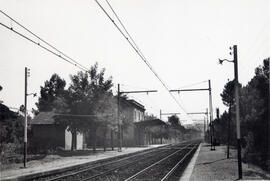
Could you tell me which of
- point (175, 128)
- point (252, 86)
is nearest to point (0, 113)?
point (252, 86)

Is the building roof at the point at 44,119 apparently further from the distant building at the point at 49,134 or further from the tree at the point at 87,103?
the tree at the point at 87,103

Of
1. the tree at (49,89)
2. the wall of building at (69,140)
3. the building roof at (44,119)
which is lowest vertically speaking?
the wall of building at (69,140)

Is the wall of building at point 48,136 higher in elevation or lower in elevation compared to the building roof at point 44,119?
lower

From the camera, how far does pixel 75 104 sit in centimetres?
4088

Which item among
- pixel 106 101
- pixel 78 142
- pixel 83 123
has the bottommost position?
pixel 78 142

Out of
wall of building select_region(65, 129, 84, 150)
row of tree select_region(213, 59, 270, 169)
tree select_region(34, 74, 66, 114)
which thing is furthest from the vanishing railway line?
tree select_region(34, 74, 66, 114)

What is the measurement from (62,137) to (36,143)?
3.67m

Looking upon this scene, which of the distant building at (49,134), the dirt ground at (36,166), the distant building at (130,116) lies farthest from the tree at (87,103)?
the distant building at (130,116)

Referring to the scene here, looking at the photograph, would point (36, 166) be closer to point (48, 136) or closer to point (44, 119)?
point (48, 136)

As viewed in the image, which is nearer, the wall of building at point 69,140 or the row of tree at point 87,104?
the row of tree at point 87,104

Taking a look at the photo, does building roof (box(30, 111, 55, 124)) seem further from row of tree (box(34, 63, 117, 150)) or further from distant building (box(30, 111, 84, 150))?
row of tree (box(34, 63, 117, 150))

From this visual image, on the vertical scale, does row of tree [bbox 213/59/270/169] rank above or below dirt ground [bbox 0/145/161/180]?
above

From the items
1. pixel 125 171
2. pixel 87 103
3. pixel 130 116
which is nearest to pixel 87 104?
pixel 87 103

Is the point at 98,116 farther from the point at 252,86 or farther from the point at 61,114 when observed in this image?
the point at 252,86
